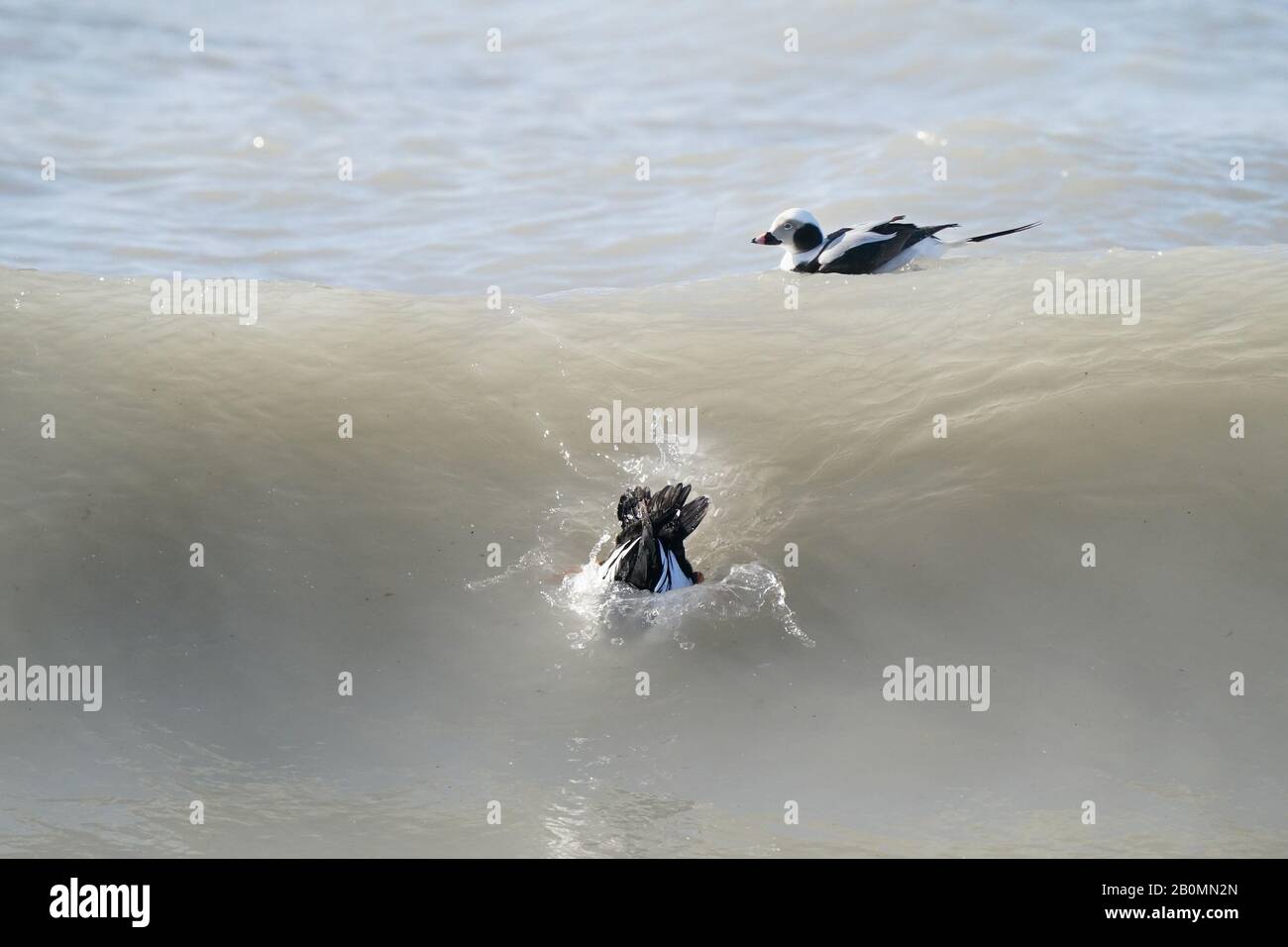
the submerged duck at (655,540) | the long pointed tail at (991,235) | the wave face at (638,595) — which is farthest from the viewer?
the long pointed tail at (991,235)

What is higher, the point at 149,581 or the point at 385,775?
the point at 149,581

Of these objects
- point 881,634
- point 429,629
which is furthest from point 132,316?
point 881,634

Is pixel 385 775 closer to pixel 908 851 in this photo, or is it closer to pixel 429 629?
pixel 429 629

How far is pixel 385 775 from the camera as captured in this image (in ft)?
16.1

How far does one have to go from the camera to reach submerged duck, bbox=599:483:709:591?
18.9 feet

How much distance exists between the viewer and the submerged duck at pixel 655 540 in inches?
227

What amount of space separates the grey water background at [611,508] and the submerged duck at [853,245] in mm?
217

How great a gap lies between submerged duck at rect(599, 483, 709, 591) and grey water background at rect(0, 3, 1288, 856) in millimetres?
113

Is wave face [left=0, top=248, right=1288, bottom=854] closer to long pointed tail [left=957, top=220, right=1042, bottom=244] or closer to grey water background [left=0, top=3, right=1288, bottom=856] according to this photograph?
grey water background [left=0, top=3, right=1288, bottom=856]

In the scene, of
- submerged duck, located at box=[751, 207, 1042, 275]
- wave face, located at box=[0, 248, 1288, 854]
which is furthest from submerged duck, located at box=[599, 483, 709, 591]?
submerged duck, located at box=[751, 207, 1042, 275]

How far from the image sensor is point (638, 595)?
5.79 m

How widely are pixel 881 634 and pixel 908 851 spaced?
1.35 metres

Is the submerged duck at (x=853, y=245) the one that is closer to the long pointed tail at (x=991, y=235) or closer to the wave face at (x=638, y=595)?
the long pointed tail at (x=991, y=235)

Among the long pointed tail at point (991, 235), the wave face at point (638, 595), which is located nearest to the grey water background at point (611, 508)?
the wave face at point (638, 595)
